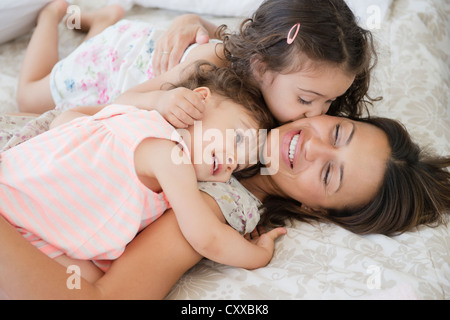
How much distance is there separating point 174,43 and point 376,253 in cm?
100

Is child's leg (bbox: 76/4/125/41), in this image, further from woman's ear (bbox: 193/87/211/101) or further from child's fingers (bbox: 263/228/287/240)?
child's fingers (bbox: 263/228/287/240)

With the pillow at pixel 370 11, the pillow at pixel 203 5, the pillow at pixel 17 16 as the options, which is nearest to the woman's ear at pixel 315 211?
the pillow at pixel 370 11

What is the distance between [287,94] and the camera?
1302 mm

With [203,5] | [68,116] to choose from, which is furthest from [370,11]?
[68,116]

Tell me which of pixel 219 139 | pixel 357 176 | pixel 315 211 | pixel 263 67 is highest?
pixel 263 67

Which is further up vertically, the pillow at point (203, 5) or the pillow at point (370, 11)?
the pillow at point (370, 11)

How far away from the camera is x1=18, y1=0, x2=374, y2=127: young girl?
1231 millimetres

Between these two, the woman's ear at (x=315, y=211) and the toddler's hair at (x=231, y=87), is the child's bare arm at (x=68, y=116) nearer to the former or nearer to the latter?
the toddler's hair at (x=231, y=87)

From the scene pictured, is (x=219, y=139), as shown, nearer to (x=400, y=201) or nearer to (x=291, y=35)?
(x=291, y=35)

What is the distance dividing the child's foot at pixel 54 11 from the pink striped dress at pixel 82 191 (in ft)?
3.21

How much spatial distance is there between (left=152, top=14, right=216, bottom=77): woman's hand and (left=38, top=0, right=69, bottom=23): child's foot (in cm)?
56

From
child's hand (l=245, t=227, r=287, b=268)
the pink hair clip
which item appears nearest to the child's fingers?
child's hand (l=245, t=227, r=287, b=268)

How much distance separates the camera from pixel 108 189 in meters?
1.06

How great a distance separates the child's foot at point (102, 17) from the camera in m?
1.91
